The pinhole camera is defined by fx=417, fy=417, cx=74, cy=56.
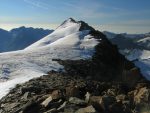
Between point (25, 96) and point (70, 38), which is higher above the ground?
point (70, 38)

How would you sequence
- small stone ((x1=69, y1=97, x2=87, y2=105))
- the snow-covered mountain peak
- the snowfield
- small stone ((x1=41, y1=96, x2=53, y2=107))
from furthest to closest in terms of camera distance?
the snow-covered mountain peak < the snowfield < small stone ((x1=41, y1=96, x2=53, y2=107)) < small stone ((x1=69, y1=97, x2=87, y2=105))

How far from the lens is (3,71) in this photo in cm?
3256

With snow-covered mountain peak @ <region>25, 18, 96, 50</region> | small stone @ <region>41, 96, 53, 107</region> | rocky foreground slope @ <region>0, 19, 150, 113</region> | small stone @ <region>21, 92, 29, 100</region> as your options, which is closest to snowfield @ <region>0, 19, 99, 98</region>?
snow-covered mountain peak @ <region>25, 18, 96, 50</region>

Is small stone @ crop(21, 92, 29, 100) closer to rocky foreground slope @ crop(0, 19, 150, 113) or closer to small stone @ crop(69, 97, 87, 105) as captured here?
rocky foreground slope @ crop(0, 19, 150, 113)

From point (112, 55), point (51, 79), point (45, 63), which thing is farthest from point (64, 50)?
point (51, 79)

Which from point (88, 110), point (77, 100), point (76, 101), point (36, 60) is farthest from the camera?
point (36, 60)

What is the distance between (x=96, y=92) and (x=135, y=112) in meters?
3.81

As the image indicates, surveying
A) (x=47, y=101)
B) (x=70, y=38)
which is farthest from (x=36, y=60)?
(x=70, y=38)

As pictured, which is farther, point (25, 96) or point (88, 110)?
point (25, 96)

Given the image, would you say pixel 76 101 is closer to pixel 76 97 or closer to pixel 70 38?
pixel 76 97

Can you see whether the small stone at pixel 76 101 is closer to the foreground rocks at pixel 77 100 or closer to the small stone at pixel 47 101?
the foreground rocks at pixel 77 100

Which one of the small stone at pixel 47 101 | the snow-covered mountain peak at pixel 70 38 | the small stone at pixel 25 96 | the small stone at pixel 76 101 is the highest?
the snow-covered mountain peak at pixel 70 38

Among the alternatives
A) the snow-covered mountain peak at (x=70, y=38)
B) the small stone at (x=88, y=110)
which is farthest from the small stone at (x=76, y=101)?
the snow-covered mountain peak at (x=70, y=38)

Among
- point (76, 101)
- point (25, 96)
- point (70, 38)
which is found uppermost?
point (70, 38)
